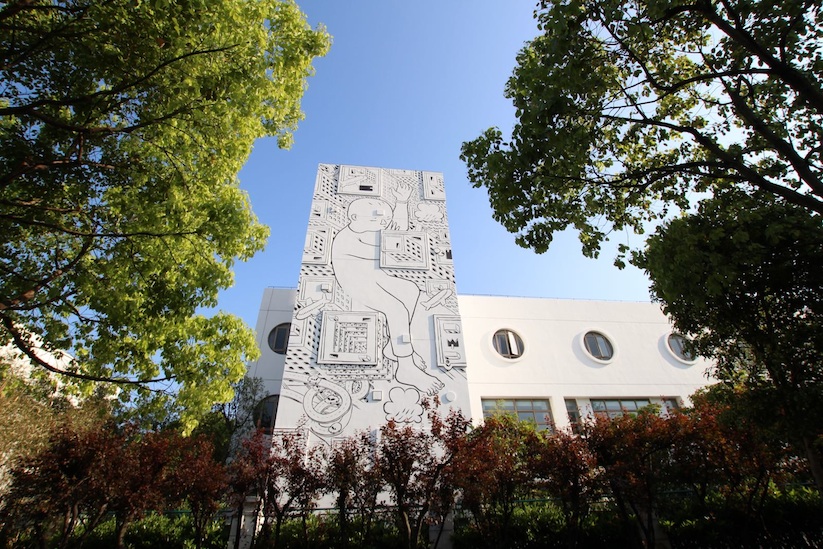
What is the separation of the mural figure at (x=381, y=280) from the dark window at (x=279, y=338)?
149 inches

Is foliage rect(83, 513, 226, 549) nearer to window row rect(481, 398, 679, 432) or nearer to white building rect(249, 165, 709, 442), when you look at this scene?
white building rect(249, 165, 709, 442)

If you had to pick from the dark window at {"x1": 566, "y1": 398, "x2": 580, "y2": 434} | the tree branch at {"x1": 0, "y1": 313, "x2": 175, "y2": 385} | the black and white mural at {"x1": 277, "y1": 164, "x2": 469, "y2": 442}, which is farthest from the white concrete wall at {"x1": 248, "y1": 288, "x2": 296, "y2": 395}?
the dark window at {"x1": 566, "y1": 398, "x2": 580, "y2": 434}

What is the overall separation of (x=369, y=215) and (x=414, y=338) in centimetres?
586

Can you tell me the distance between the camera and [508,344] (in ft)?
56.7

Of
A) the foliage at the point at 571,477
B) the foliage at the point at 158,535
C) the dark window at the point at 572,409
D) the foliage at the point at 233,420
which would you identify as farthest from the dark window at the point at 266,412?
the dark window at the point at 572,409

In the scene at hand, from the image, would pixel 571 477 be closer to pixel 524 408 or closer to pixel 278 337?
pixel 524 408

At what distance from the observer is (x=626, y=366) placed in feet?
57.8

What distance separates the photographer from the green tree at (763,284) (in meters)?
5.69

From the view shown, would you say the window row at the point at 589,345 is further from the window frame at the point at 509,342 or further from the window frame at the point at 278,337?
the window frame at the point at 278,337

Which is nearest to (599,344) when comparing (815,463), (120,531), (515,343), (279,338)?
(515,343)

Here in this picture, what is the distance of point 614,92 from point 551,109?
1.41 metres

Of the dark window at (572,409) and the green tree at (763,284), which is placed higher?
the dark window at (572,409)

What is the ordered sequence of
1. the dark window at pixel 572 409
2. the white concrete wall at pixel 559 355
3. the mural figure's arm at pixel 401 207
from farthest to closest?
the mural figure's arm at pixel 401 207
the white concrete wall at pixel 559 355
the dark window at pixel 572 409

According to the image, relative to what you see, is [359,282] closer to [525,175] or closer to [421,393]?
[421,393]
